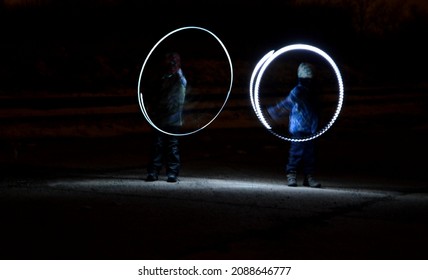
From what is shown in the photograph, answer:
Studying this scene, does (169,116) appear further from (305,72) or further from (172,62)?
(305,72)

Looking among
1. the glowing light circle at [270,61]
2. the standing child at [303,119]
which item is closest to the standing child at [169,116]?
the glowing light circle at [270,61]

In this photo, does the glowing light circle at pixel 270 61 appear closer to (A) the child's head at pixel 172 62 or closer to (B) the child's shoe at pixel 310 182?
(B) the child's shoe at pixel 310 182

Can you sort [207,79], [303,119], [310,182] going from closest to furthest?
[310,182]
[303,119]
[207,79]

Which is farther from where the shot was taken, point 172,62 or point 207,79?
point 207,79

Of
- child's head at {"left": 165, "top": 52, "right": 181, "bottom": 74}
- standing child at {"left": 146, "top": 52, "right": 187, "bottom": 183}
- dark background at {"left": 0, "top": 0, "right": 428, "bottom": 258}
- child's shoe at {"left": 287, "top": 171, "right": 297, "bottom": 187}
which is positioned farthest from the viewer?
dark background at {"left": 0, "top": 0, "right": 428, "bottom": 258}

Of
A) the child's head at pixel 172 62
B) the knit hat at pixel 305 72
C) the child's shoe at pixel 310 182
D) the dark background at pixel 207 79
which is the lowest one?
the child's shoe at pixel 310 182

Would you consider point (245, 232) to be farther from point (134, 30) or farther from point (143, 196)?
point (134, 30)

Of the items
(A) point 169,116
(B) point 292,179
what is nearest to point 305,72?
(B) point 292,179

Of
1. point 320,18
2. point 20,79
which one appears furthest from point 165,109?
point 320,18

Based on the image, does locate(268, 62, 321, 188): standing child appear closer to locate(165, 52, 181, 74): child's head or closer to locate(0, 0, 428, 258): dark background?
locate(0, 0, 428, 258): dark background

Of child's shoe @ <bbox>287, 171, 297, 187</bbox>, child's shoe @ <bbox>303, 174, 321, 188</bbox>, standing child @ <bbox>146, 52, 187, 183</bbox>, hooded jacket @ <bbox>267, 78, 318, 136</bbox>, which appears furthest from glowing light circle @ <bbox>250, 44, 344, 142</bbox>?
standing child @ <bbox>146, 52, 187, 183</bbox>

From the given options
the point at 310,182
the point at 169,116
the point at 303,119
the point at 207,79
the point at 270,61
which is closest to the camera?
the point at 310,182

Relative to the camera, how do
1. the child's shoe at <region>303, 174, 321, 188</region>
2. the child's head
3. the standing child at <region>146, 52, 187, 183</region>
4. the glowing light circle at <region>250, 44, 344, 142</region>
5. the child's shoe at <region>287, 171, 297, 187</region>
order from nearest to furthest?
1. the child's shoe at <region>303, 174, 321, 188</region>
2. the child's shoe at <region>287, 171, 297, 187</region>
3. the child's head
4. the standing child at <region>146, 52, 187, 183</region>
5. the glowing light circle at <region>250, 44, 344, 142</region>

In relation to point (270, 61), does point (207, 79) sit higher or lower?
higher
